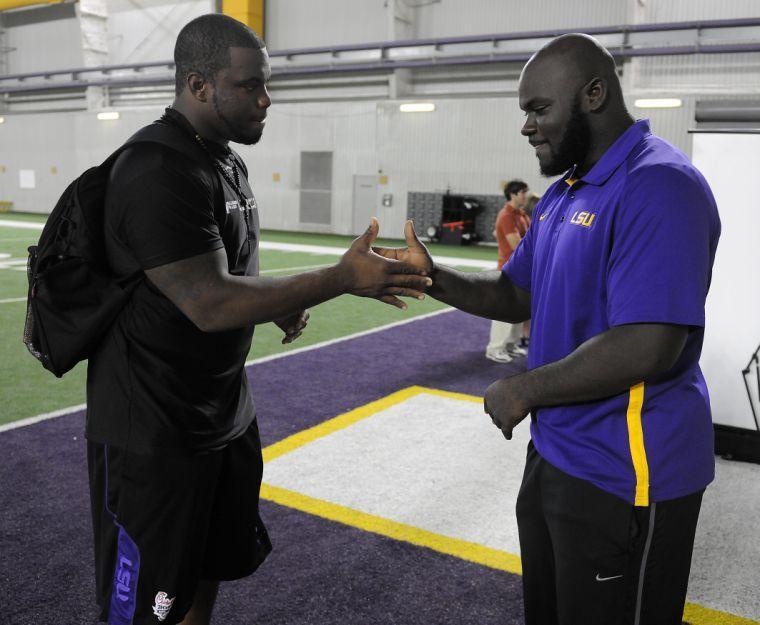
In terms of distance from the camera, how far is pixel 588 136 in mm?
2021

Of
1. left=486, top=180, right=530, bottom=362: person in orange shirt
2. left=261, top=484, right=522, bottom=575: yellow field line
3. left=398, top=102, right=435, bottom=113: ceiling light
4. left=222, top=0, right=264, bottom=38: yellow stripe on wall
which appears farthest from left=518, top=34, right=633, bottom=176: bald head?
left=222, top=0, right=264, bottom=38: yellow stripe on wall

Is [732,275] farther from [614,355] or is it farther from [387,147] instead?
[387,147]

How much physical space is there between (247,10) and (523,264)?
23944 mm

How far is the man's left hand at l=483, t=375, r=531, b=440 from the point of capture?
6.38ft

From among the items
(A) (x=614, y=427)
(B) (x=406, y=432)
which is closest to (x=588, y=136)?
(A) (x=614, y=427)

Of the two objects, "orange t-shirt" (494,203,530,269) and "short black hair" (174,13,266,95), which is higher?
"short black hair" (174,13,266,95)

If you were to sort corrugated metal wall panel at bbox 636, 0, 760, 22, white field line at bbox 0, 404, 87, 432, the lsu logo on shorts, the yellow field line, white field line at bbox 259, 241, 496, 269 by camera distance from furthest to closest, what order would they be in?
corrugated metal wall panel at bbox 636, 0, 760, 22
white field line at bbox 259, 241, 496, 269
white field line at bbox 0, 404, 87, 432
the yellow field line
the lsu logo on shorts

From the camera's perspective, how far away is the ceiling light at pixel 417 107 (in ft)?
74.0

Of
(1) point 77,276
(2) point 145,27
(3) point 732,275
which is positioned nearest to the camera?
(1) point 77,276

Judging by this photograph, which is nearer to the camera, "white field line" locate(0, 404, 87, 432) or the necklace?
the necklace

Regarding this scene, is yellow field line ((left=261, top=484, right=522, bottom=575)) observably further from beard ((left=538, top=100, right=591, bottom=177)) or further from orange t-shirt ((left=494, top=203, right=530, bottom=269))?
orange t-shirt ((left=494, top=203, right=530, bottom=269))

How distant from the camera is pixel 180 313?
223 cm

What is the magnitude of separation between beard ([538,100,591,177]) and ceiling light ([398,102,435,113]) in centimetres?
2126

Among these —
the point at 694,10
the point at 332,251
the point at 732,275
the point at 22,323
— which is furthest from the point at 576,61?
the point at 694,10
